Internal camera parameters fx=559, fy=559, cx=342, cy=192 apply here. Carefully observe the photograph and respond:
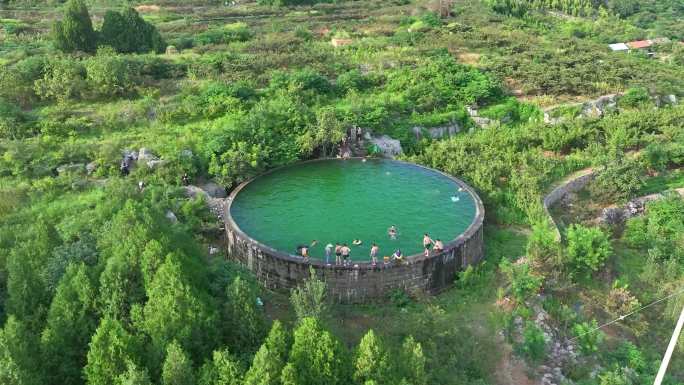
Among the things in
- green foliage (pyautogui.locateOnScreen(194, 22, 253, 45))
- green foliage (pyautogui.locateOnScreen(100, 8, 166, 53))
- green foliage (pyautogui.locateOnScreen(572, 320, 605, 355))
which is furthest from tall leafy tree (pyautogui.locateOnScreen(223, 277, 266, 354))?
green foliage (pyautogui.locateOnScreen(194, 22, 253, 45))

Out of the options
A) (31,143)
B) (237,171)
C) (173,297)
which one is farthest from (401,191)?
(31,143)

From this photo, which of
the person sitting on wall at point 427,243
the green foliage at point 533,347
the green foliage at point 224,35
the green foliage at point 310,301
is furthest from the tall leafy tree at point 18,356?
the green foliage at point 224,35

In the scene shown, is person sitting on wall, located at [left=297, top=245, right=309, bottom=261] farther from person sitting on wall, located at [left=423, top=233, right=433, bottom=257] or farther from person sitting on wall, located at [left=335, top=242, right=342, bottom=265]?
person sitting on wall, located at [left=423, top=233, right=433, bottom=257]

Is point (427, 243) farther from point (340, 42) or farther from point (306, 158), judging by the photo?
point (340, 42)

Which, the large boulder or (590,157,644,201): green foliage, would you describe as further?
(590,157,644,201): green foliage

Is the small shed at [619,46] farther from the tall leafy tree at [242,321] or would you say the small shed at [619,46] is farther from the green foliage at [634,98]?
the tall leafy tree at [242,321]

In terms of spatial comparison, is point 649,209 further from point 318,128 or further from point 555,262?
point 318,128
